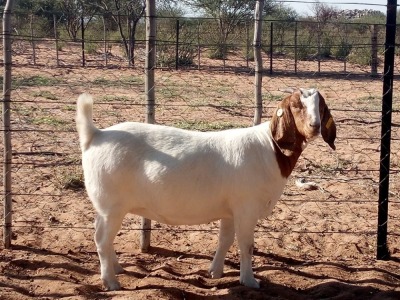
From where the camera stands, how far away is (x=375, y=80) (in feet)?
71.3

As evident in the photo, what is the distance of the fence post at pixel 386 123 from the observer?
19.8 feet

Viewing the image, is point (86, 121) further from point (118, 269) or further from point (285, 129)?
point (285, 129)

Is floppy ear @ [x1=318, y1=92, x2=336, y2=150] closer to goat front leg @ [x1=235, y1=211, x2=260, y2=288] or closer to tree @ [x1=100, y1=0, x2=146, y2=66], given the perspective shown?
goat front leg @ [x1=235, y1=211, x2=260, y2=288]

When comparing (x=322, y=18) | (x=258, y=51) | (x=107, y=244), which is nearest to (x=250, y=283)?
(x=107, y=244)

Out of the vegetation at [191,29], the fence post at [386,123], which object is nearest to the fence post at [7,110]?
the fence post at [386,123]

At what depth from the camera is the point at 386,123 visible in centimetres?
618

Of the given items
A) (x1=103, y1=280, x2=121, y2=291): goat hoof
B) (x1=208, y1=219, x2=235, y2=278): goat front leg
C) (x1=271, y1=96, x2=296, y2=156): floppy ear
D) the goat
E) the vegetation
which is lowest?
(x1=103, y1=280, x2=121, y2=291): goat hoof

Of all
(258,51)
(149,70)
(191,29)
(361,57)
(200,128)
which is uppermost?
(191,29)

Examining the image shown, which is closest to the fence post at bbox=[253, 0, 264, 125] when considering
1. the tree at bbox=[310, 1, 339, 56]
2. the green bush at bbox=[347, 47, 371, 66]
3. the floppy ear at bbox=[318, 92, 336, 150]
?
the floppy ear at bbox=[318, 92, 336, 150]

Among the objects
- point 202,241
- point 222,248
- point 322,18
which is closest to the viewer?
point 222,248

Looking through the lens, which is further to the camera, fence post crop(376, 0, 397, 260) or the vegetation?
the vegetation

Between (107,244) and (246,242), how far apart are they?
3.72 feet

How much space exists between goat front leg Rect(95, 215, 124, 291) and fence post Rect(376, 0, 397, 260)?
259 cm

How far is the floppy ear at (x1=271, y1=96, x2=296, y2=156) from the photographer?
5.20 m
